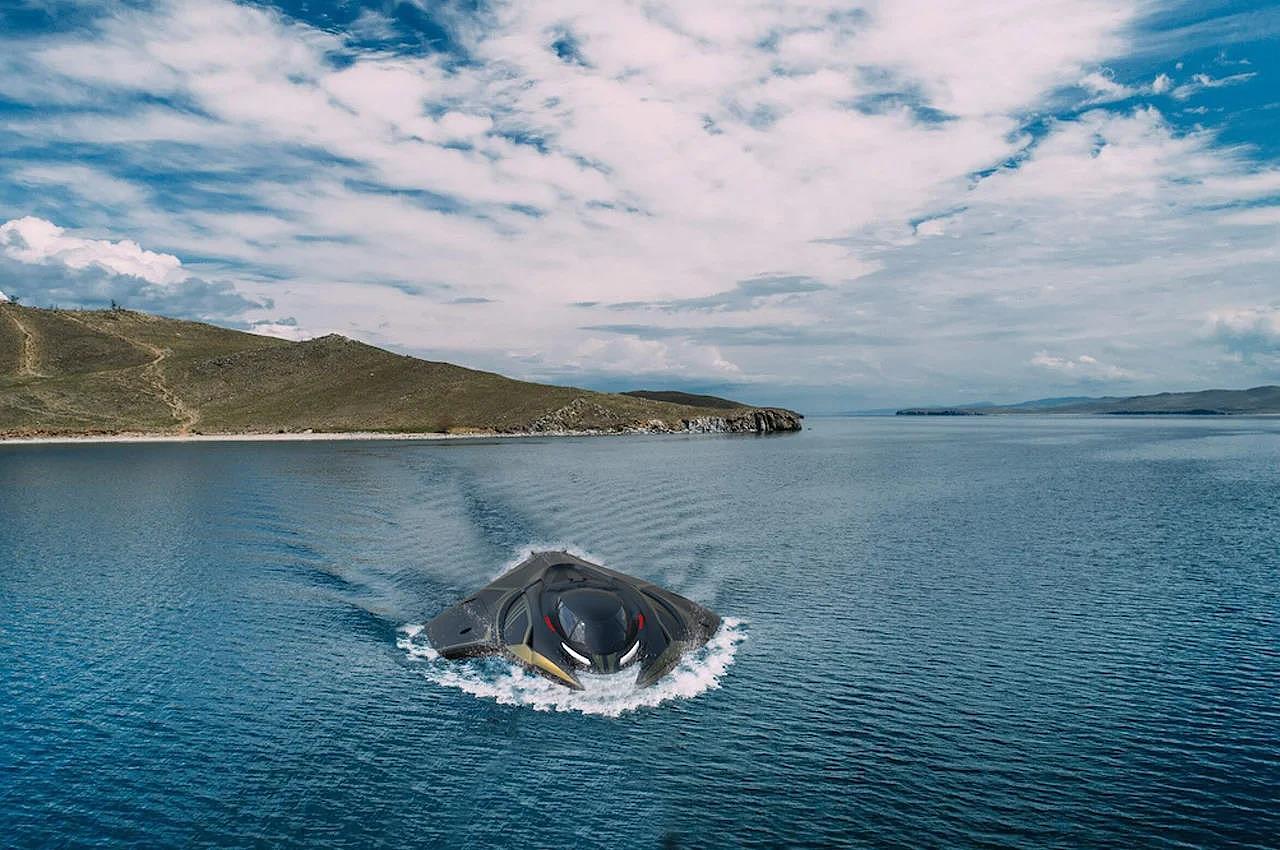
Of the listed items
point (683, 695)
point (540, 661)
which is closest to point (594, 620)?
point (540, 661)

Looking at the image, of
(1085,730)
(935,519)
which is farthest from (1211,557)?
(1085,730)

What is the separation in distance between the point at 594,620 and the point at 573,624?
85cm

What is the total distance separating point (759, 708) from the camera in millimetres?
26953

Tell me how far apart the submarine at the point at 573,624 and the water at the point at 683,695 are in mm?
1322

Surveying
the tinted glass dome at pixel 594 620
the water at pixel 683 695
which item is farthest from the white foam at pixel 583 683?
the tinted glass dome at pixel 594 620

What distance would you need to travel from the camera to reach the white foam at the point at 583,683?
27.8m

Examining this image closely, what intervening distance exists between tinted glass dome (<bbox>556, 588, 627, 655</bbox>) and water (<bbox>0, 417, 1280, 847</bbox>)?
1997 millimetres

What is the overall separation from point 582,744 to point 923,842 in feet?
33.4

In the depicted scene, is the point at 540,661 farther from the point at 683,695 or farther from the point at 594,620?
the point at 683,695

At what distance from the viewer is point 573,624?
31.3 metres

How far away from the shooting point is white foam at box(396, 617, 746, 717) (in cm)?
2777

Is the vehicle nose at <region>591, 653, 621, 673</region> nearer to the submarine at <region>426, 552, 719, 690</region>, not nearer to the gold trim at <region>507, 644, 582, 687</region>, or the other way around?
the submarine at <region>426, 552, 719, 690</region>

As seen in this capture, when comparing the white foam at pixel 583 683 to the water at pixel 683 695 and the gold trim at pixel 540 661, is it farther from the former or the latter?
the gold trim at pixel 540 661

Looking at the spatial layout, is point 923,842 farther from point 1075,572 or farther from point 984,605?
point 1075,572
